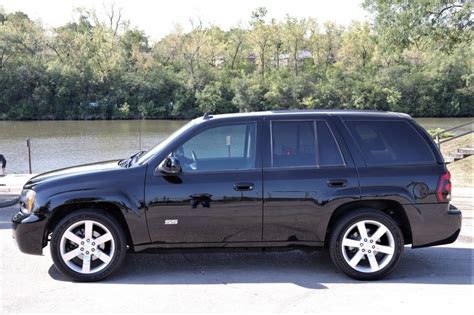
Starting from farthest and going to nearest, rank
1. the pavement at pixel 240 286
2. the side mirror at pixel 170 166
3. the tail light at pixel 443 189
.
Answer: the tail light at pixel 443 189, the side mirror at pixel 170 166, the pavement at pixel 240 286

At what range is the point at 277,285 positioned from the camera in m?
5.07

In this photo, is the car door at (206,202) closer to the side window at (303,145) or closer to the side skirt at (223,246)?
the side skirt at (223,246)

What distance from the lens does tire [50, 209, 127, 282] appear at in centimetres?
510

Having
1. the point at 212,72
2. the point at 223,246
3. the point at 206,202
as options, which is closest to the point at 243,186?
the point at 206,202

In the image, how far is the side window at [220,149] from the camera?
5254 millimetres

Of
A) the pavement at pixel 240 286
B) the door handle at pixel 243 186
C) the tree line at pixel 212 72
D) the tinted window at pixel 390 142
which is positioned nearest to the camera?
the pavement at pixel 240 286

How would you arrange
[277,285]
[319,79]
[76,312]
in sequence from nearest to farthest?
[76,312] → [277,285] → [319,79]

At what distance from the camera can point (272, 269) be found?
5.56m

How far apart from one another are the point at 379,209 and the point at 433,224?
0.54 metres

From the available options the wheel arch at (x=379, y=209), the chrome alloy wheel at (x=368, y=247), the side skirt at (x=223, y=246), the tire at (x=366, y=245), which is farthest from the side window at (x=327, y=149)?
the side skirt at (x=223, y=246)

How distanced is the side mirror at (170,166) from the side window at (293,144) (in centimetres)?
95

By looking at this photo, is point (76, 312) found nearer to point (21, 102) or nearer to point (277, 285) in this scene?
point (277, 285)

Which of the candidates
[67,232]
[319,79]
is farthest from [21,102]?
[67,232]

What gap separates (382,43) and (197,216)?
1908 cm
